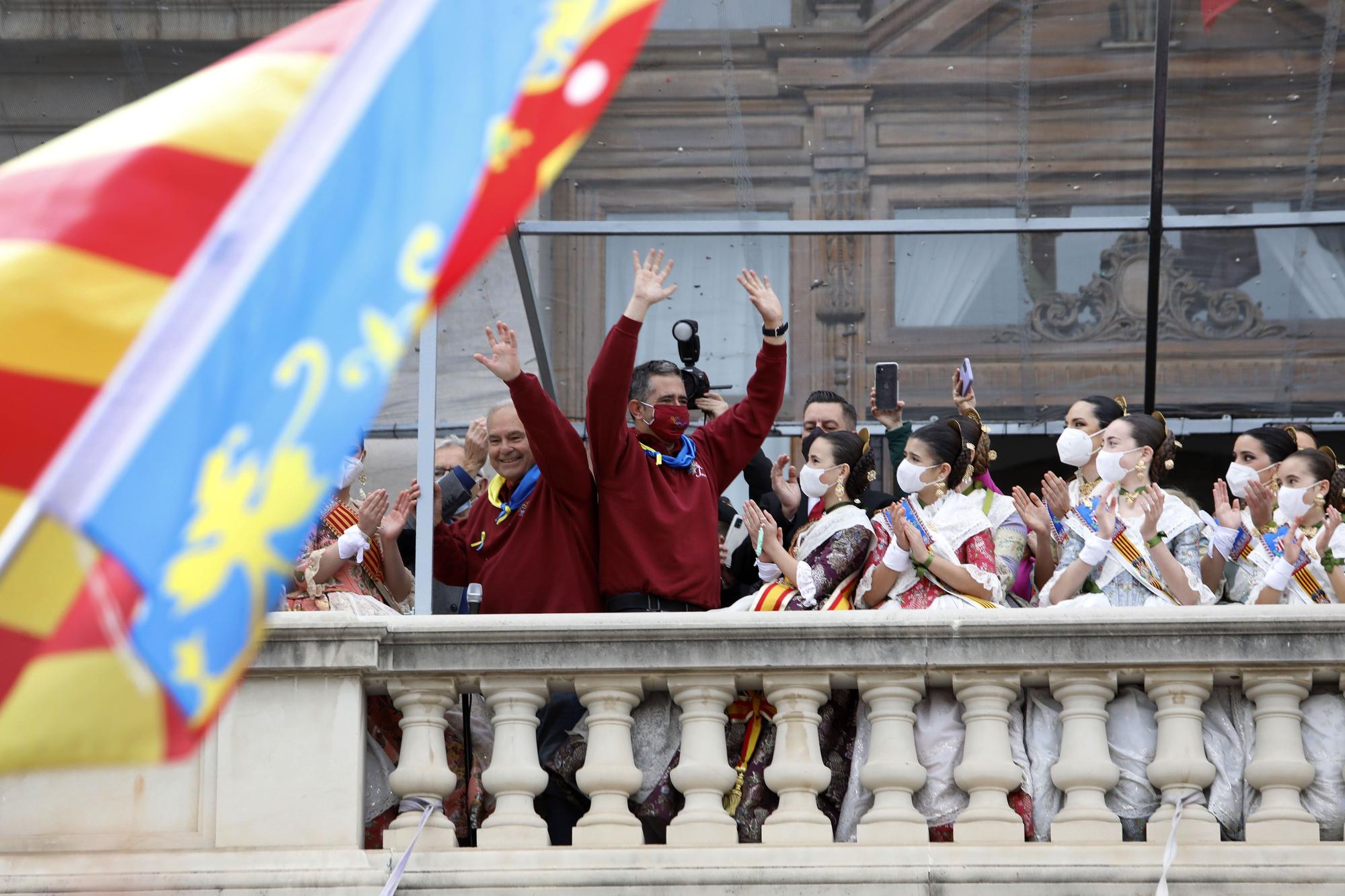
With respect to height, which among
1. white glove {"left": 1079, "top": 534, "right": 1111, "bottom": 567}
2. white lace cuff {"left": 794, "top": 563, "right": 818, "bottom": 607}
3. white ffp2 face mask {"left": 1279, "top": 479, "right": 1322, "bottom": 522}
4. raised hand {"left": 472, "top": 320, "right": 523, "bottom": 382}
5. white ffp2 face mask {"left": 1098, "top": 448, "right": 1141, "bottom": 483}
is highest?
raised hand {"left": 472, "top": 320, "right": 523, "bottom": 382}

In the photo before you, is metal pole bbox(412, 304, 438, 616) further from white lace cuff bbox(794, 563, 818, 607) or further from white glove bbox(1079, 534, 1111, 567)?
white glove bbox(1079, 534, 1111, 567)

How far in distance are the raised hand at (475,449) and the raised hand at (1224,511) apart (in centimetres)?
283

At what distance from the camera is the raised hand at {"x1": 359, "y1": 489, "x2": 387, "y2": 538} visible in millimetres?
7336

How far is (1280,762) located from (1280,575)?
0.86 m

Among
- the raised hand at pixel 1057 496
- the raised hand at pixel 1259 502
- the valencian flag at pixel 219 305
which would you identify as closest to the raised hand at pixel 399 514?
the raised hand at pixel 1057 496

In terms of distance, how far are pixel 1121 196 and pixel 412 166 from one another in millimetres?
6791

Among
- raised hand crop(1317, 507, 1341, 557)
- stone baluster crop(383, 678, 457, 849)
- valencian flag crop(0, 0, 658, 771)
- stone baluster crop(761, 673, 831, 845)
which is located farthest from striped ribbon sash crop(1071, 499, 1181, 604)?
valencian flag crop(0, 0, 658, 771)

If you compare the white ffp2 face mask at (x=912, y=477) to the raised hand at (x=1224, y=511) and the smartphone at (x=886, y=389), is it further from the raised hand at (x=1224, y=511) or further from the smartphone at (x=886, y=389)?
the smartphone at (x=886, y=389)

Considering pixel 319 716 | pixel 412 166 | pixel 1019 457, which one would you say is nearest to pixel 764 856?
pixel 319 716

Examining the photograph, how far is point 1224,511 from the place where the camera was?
7242mm

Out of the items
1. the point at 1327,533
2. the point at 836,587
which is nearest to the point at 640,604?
the point at 836,587

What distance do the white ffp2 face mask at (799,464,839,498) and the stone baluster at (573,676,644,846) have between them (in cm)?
119

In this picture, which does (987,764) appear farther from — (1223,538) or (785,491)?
(785,491)

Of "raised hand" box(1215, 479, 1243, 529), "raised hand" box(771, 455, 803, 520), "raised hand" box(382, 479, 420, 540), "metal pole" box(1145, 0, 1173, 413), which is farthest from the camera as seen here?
"metal pole" box(1145, 0, 1173, 413)
